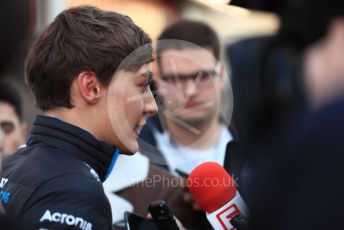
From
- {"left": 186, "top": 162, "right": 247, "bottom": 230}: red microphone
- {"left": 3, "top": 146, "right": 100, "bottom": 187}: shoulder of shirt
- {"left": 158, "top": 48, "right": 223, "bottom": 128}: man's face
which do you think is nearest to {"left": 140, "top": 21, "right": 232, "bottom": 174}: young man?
{"left": 158, "top": 48, "right": 223, "bottom": 128}: man's face

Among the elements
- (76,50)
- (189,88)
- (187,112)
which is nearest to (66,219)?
(76,50)

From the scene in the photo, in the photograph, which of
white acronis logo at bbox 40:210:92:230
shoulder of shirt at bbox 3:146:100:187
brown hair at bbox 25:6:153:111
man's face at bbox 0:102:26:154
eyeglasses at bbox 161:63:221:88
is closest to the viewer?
white acronis logo at bbox 40:210:92:230

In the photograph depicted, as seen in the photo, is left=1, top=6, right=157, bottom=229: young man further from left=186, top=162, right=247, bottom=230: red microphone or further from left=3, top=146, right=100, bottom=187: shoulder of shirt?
left=186, top=162, right=247, bottom=230: red microphone

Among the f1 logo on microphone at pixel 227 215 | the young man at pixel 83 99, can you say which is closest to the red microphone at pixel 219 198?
the f1 logo on microphone at pixel 227 215

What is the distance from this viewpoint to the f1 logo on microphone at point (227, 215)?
2.48m

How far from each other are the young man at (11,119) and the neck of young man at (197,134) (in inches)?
44.7

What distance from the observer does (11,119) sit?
14.5ft

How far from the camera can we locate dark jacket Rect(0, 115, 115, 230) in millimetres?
2180

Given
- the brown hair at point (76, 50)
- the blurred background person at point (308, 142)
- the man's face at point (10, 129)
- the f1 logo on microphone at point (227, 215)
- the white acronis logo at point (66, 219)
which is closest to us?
the blurred background person at point (308, 142)

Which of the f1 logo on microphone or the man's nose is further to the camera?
the man's nose

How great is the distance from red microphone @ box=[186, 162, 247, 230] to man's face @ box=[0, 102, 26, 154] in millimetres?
1810

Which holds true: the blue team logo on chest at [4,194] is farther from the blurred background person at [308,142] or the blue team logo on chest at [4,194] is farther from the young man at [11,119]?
the young man at [11,119]

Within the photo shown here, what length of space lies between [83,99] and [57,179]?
417 millimetres

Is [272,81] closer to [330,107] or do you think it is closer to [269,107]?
[269,107]
